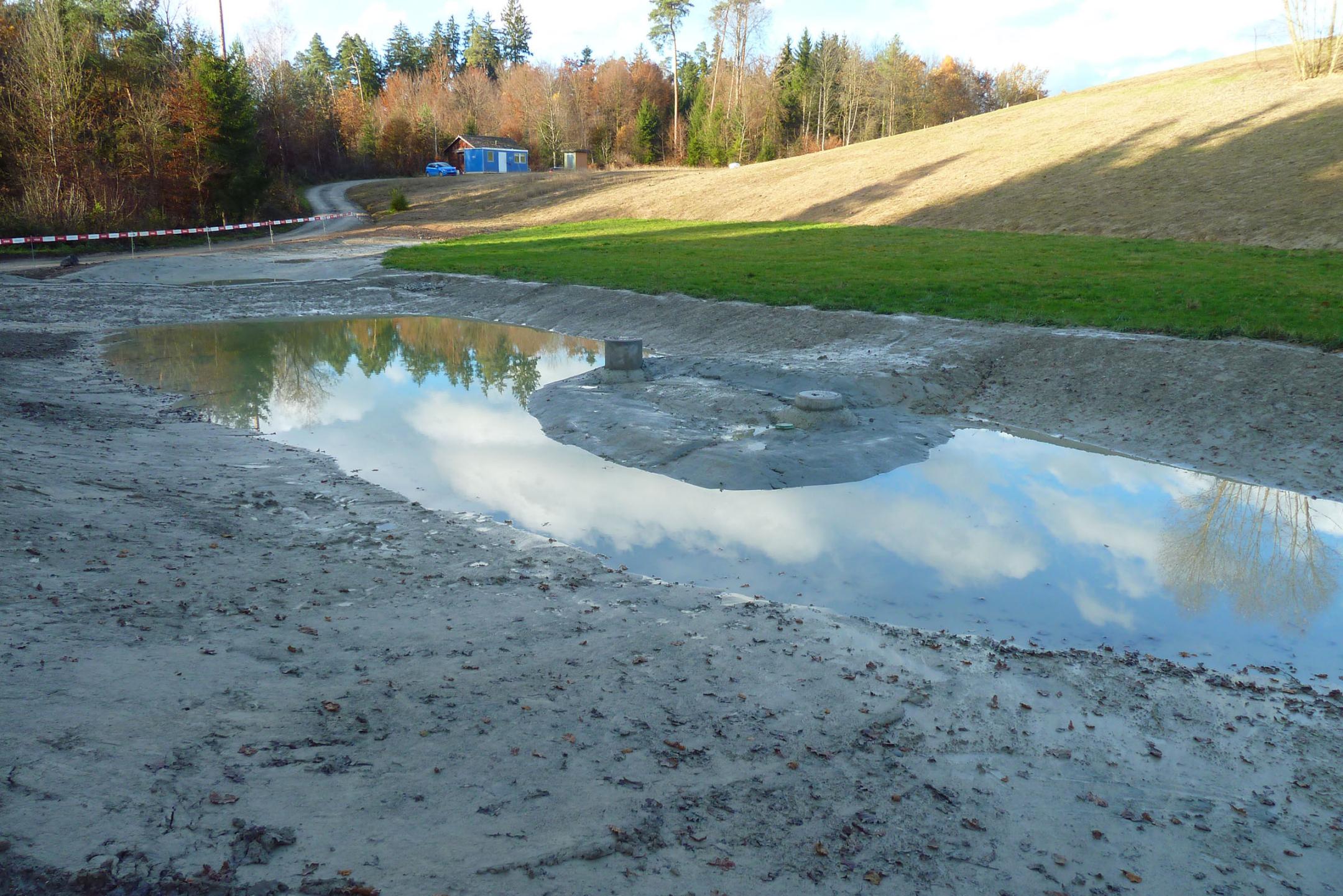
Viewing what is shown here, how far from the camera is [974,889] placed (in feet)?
14.2

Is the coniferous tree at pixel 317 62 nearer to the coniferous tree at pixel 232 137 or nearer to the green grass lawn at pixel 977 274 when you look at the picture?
the coniferous tree at pixel 232 137

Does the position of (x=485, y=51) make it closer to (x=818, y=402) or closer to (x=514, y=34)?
(x=514, y=34)

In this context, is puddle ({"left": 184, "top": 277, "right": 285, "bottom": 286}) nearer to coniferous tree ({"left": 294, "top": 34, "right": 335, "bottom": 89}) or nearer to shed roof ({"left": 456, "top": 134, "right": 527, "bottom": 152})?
shed roof ({"left": 456, "top": 134, "right": 527, "bottom": 152})

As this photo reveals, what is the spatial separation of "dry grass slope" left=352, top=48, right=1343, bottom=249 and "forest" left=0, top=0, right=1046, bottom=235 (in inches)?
411

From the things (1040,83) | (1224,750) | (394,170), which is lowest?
(1224,750)

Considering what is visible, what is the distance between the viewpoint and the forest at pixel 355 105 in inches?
Result: 1407

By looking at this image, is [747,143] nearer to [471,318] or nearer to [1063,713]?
[471,318]

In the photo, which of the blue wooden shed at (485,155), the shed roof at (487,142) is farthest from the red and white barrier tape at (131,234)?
the shed roof at (487,142)

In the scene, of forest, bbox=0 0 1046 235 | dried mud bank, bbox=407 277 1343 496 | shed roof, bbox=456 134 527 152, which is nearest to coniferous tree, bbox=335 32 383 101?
forest, bbox=0 0 1046 235

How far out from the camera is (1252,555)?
921 cm

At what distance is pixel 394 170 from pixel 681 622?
3373 inches

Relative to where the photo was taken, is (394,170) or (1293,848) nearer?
(1293,848)

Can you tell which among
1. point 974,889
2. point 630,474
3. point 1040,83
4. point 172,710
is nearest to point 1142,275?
point 630,474

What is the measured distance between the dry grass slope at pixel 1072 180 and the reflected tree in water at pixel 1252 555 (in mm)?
18395
